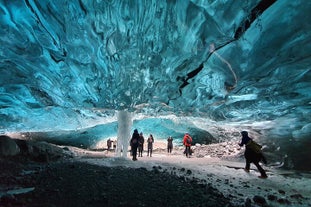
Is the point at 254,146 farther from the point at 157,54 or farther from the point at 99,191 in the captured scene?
the point at 99,191

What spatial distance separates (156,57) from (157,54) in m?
0.26

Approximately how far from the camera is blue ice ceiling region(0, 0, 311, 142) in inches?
247

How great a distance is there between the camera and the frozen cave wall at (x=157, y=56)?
629cm

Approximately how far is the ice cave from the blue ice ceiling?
3cm

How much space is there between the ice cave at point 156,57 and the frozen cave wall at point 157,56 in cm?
4

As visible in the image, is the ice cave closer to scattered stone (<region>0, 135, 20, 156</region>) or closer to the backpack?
the backpack

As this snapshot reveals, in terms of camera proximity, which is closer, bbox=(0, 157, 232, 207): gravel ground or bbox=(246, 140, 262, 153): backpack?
bbox=(0, 157, 232, 207): gravel ground

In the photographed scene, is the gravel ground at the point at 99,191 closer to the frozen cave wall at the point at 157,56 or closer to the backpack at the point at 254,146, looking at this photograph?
the backpack at the point at 254,146

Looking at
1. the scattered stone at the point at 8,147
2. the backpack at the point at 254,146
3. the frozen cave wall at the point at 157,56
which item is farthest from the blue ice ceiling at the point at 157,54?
the scattered stone at the point at 8,147

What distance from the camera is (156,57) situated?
29.9 ft

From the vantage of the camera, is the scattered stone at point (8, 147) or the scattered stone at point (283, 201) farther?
the scattered stone at point (8, 147)

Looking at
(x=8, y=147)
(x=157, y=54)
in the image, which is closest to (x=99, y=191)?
(x=157, y=54)

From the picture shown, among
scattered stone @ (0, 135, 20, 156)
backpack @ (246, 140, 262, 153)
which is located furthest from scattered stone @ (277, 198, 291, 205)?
scattered stone @ (0, 135, 20, 156)

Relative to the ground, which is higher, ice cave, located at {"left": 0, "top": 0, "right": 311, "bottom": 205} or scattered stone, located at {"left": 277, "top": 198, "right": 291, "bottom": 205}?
ice cave, located at {"left": 0, "top": 0, "right": 311, "bottom": 205}
